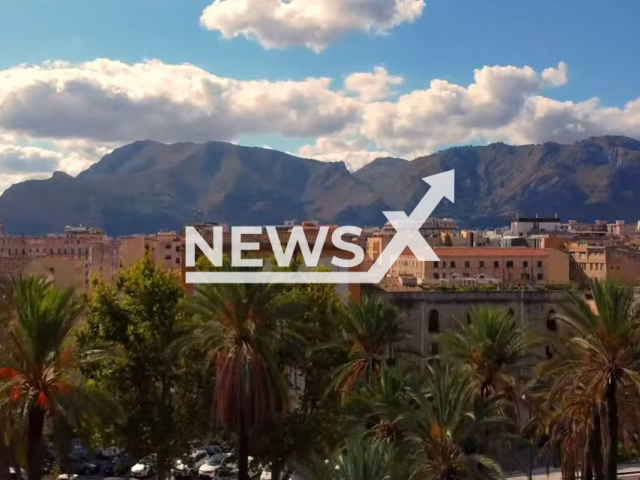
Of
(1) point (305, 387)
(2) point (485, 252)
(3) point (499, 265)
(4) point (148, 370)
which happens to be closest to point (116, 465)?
(1) point (305, 387)

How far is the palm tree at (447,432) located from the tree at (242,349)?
3607 mm

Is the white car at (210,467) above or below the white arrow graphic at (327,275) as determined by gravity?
below

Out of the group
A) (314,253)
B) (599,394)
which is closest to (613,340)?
(599,394)

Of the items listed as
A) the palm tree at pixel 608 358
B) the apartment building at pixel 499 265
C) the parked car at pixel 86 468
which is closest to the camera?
the palm tree at pixel 608 358

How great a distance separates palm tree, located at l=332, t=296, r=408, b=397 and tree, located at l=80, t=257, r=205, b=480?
441cm

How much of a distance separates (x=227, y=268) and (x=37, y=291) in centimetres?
410

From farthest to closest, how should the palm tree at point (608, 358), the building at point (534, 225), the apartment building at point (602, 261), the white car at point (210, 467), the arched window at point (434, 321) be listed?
the building at point (534, 225) → the apartment building at point (602, 261) → the arched window at point (434, 321) → the white car at point (210, 467) → the palm tree at point (608, 358)

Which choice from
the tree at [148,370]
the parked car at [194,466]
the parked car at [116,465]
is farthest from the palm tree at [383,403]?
the parked car at [116,465]

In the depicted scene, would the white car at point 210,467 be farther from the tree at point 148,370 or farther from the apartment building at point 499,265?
the apartment building at point 499,265

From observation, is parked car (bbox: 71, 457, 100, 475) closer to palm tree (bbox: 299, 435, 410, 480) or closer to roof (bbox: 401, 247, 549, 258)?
palm tree (bbox: 299, 435, 410, 480)

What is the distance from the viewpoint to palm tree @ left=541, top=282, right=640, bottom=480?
15.3 metres

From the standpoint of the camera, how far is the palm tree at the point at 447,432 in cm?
1227

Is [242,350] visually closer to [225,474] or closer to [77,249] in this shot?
[225,474]

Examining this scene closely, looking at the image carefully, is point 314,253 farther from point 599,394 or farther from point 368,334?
point 599,394
